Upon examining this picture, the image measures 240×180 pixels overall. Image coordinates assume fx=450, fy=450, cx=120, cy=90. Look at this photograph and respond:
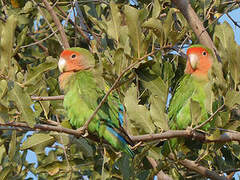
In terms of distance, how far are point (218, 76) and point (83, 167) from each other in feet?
5.32

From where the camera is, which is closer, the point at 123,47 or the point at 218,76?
the point at 218,76

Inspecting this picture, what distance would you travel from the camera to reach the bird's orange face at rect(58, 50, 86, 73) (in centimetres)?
377

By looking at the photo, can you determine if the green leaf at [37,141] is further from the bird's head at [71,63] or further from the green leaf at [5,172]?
the bird's head at [71,63]

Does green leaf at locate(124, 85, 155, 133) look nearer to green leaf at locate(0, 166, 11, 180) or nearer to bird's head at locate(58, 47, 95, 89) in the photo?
bird's head at locate(58, 47, 95, 89)

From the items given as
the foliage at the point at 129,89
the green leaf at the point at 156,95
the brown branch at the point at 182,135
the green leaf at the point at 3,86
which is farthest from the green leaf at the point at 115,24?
the green leaf at the point at 3,86

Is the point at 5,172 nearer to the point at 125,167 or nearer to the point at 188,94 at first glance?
the point at 125,167

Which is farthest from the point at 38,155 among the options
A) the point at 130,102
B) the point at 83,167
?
the point at 130,102

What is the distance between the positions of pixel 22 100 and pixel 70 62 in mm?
1377

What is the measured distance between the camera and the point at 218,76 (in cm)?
244

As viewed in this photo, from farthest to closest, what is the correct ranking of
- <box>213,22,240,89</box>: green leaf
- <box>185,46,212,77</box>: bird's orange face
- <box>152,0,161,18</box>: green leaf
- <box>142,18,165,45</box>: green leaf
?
<box>185,46,212,77</box>: bird's orange face, <box>152,0,161,18</box>: green leaf, <box>142,18,165,45</box>: green leaf, <box>213,22,240,89</box>: green leaf

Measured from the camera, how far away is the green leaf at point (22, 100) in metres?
2.40

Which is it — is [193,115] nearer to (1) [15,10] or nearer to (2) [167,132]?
(2) [167,132]

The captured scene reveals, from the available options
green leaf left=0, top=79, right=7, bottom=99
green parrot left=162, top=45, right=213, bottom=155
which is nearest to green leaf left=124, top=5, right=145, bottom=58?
green leaf left=0, top=79, right=7, bottom=99

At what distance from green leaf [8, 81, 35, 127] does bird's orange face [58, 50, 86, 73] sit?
135cm
